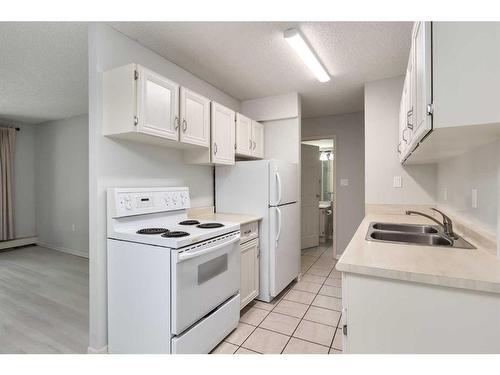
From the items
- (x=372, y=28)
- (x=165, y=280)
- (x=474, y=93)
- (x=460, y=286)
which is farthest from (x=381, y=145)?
(x=165, y=280)

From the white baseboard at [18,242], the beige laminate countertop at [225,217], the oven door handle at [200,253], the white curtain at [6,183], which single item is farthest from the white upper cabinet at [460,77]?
the white baseboard at [18,242]

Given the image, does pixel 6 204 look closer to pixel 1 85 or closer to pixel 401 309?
pixel 1 85

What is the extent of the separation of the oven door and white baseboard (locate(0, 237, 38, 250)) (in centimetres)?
495

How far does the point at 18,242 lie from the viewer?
477cm

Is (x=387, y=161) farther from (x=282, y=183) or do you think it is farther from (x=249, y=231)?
(x=249, y=231)

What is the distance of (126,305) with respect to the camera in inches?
66.4

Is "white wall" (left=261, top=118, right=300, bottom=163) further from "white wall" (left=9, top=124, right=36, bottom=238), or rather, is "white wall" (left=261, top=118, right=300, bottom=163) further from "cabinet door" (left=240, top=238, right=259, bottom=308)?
"white wall" (left=9, top=124, right=36, bottom=238)

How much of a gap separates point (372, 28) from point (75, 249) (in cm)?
531

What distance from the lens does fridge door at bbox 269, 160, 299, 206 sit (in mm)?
2617

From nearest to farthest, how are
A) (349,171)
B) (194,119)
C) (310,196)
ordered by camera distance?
(194,119) → (349,171) → (310,196)

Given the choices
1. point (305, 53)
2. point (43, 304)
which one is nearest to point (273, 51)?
point (305, 53)

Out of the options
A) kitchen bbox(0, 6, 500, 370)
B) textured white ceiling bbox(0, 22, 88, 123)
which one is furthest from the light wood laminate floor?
textured white ceiling bbox(0, 22, 88, 123)

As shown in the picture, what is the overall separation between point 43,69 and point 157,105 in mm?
1765
